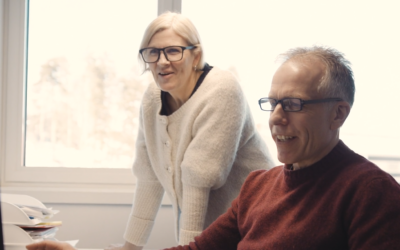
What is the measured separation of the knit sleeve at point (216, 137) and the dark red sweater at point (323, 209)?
11.1 inches

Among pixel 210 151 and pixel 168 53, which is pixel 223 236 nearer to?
pixel 210 151

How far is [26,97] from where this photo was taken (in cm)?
276

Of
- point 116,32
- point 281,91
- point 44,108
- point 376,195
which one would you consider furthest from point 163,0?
point 376,195

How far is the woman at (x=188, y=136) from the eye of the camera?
1.54 metres

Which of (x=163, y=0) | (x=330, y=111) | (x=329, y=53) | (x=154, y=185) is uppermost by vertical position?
(x=163, y=0)

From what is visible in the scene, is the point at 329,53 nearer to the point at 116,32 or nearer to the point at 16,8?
the point at 116,32

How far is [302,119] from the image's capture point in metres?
1.08

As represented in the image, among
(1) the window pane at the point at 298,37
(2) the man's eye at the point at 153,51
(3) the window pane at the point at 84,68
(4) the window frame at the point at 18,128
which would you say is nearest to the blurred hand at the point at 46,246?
(2) the man's eye at the point at 153,51

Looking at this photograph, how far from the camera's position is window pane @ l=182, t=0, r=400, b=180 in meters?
2.74

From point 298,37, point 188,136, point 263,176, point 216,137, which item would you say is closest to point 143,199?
point 188,136

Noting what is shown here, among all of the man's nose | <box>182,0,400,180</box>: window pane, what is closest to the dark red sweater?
the man's nose

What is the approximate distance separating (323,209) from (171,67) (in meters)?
0.84

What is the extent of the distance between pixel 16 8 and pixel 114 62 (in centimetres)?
65

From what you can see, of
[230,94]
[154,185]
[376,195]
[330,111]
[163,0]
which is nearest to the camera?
[376,195]
